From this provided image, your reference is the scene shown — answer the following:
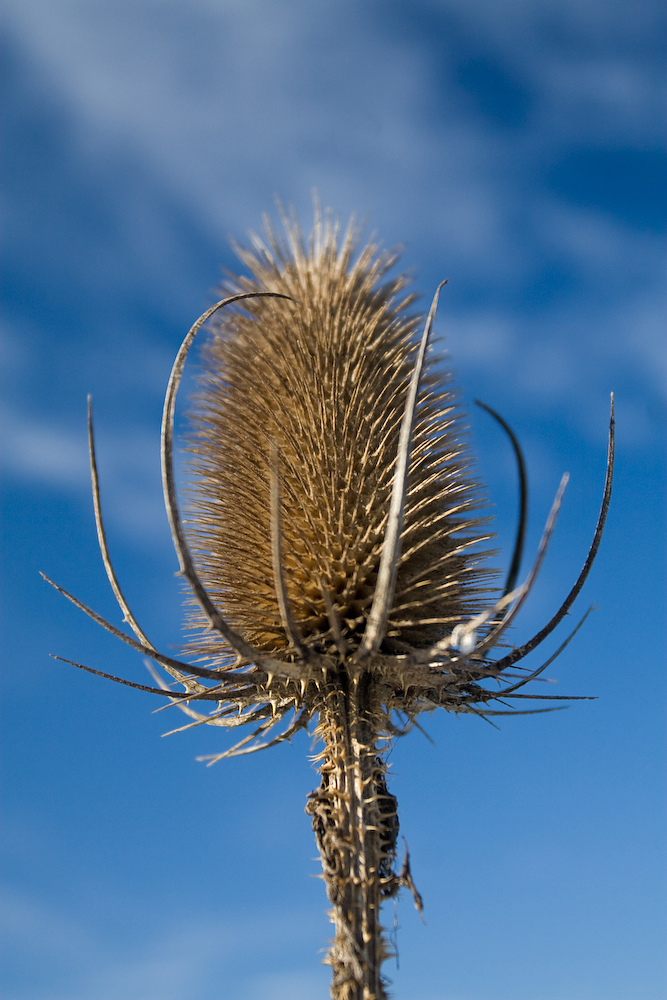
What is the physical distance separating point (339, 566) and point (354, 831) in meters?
1.15

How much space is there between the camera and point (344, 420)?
4.35 m

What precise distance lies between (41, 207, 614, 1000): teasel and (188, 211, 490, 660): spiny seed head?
0.01 metres

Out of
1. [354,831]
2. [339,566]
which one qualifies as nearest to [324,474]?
[339,566]

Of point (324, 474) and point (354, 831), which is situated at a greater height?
point (324, 474)

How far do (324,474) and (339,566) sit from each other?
48cm

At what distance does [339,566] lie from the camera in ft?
13.1

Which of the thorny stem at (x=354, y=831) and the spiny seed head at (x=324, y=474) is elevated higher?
the spiny seed head at (x=324, y=474)

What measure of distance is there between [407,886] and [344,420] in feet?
7.14

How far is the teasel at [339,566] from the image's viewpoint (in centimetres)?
355

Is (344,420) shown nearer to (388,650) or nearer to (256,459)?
(256,459)

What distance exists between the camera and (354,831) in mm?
3699

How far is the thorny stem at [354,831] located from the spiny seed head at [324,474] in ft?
1.09

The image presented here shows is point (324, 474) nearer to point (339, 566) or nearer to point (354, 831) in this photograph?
point (339, 566)

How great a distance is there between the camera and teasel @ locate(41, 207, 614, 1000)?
11.6ft
